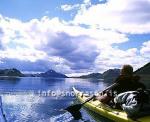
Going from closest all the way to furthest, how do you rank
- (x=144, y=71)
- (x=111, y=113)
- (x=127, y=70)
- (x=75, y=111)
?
1. (x=127, y=70)
2. (x=111, y=113)
3. (x=75, y=111)
4. (x=144, y=71)

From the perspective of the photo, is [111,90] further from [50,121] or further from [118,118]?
[50,121]

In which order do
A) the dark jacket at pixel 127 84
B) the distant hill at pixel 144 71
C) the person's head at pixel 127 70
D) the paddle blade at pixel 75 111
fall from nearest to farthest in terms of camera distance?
the person's head at pixel 127 70
the dark jacket at pixel 127 84
the paddle blade at pixel 75 111
the distant hill at pixel 144 71

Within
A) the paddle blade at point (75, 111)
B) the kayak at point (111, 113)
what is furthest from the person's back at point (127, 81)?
the paddle blade at point (75, 111)

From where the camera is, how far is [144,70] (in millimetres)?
171625

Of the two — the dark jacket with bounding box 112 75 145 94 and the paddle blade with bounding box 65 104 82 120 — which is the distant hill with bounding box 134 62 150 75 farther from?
the dark jacket with bounding box 112 75 145 94

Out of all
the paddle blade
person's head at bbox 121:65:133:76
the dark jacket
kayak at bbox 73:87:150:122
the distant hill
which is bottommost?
the paddle blade

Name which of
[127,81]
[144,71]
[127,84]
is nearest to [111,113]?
[127,84]

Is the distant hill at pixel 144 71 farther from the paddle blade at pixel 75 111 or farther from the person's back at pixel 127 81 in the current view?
the person's back at pixel 127 81

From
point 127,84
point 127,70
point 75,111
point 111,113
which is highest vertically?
point 127,70

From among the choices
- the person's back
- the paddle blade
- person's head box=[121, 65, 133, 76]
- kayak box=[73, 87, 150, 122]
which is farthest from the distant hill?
person's head box=[121, 65, 133, 76]

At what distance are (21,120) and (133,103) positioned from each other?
24.8 ft

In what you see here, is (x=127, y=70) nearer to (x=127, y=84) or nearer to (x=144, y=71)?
(x=127, y=84)

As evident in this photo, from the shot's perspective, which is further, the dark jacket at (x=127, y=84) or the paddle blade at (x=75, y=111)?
the paddle blade at (x=75, y=111)

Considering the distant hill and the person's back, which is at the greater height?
the distant hill
